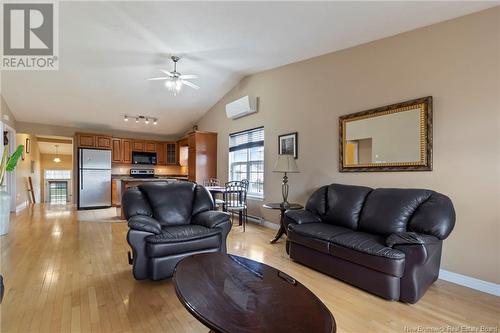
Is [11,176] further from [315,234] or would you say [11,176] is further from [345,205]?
[345,205]

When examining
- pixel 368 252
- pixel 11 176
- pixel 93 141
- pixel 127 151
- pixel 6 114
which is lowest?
pixel 368 252

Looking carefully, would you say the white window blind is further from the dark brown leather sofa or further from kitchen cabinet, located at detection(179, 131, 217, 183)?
the dark brown leather sofa

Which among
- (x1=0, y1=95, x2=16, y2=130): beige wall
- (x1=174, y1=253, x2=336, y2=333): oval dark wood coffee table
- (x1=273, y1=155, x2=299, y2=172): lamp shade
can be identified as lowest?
(x1=174, y1=253, x2=336, y2=333): oval dark wood coffee table

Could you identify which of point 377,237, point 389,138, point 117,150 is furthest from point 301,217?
point 117,150

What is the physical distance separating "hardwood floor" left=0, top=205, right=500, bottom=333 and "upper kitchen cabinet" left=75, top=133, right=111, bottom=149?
4.17 m

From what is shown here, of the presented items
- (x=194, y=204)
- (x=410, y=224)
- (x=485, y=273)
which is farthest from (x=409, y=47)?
(x=194, y=204)

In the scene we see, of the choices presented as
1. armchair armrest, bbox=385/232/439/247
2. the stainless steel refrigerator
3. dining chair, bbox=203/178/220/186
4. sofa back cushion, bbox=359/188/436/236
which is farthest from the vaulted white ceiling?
armchair armrest, bbox=385/232/439/247

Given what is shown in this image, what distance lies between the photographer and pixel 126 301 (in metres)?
2.11

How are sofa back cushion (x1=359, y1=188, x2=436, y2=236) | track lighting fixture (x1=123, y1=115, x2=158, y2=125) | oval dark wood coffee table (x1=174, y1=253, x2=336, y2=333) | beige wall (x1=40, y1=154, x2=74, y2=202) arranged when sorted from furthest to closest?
beige wall (x1=40, y1=154, x2=74, y2=202) < track lighting fixture (x1=123, y1=115, x2=158, y2=125) < sofa back cushion (x1=359, y1=188, x2=436, y2=236) < oval dark wood coffee table (x1=174, y1=253, x2=336, y2=333)

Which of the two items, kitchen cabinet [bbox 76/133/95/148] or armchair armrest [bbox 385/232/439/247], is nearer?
armchair armrest [bbox 385/232/439/247]

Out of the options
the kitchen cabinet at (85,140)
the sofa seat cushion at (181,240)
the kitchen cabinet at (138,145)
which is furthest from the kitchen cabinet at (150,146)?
the sofa seat cushion at (181,240)

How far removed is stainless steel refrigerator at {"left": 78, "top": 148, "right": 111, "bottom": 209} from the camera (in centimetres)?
686

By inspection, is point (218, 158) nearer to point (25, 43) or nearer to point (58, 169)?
point (25, 43)

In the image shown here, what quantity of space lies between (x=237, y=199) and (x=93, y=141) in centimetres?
482
